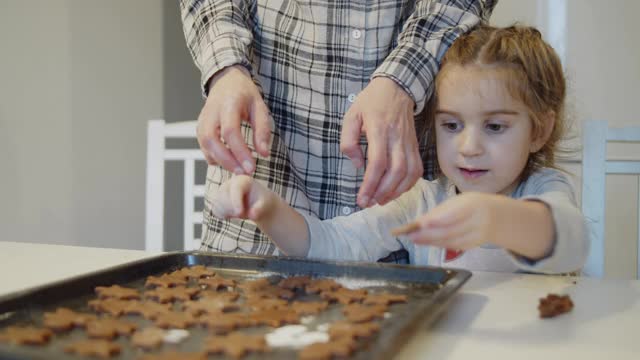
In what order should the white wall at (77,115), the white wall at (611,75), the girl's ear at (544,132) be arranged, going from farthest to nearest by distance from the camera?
the white wall at (611,75), the white wall at (77,115), the girl's ear at (544,132)

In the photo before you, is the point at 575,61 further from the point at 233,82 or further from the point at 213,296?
the point at 213,296

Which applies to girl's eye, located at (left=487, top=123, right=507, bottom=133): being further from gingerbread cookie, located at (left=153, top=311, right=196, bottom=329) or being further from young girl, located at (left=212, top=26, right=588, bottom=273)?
gingerbread cookie, located at (left=153, top=311, right=196, bottom=329)

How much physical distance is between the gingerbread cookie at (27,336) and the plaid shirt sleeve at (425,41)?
64 centimetres

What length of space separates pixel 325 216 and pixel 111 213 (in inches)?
55.9

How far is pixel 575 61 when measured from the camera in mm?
2332

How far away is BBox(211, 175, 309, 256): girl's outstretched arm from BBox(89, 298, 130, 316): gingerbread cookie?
0.20m

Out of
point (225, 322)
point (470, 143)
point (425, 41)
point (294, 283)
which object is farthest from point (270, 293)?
point (425, 41)

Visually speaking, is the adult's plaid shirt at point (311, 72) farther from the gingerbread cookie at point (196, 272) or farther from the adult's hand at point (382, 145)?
the gingerbread cookie at point (196, 272)

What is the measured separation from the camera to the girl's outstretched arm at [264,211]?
0.84 metres

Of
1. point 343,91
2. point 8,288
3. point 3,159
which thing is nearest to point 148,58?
point 3,159

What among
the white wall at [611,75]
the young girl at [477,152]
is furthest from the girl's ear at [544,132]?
the white wall at [611,75]

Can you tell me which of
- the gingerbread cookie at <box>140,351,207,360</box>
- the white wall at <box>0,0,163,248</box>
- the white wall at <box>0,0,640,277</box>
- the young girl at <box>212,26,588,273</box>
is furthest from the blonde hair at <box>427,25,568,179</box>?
the white wall at <box>0,0,163,248</box>

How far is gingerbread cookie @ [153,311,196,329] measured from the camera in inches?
23.5

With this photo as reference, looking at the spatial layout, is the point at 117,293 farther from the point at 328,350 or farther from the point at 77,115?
the point at 77,115
